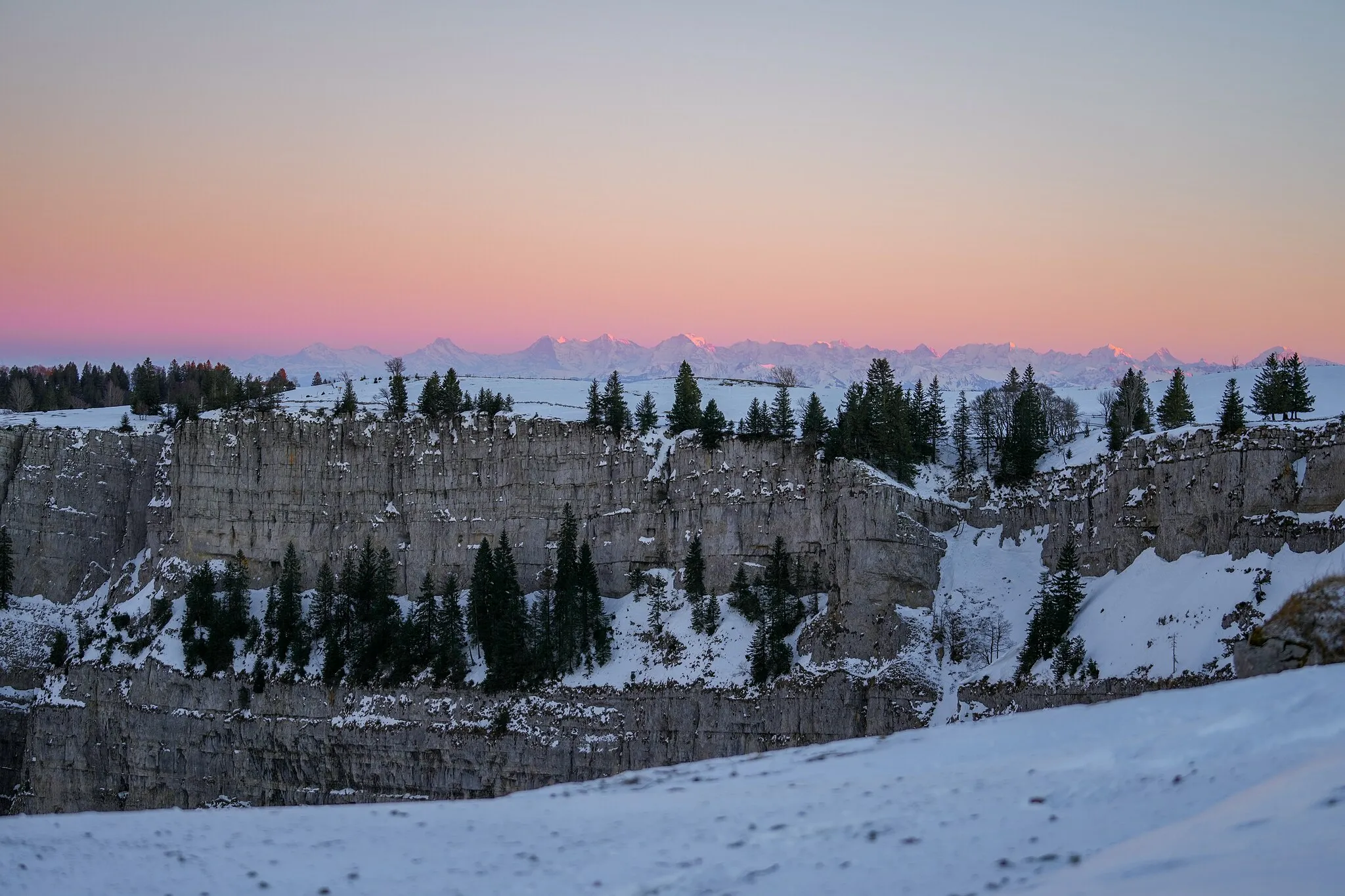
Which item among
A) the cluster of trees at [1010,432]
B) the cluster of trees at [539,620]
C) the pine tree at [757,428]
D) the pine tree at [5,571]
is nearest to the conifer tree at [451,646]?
the cluster of trees at [539,620]

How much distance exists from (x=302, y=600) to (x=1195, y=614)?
51.3m

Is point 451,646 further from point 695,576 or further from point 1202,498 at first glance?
point 1202,498

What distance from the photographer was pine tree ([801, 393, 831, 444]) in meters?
67.4

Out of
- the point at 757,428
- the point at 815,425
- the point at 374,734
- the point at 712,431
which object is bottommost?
the point at 374,734

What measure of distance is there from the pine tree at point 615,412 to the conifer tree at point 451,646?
13015 millimetres

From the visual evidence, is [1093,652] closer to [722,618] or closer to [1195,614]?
[1195,614]

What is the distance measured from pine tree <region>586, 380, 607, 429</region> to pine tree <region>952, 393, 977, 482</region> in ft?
68.0

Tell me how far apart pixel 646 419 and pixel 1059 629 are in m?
28.9

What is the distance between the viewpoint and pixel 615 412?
71.8m

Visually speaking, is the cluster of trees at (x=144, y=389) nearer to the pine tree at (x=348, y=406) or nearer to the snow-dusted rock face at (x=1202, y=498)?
the pine tree at (x=348, y=406)

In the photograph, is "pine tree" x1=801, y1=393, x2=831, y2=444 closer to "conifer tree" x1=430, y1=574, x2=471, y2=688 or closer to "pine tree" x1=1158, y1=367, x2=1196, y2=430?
"pine tree" x1=1158, y1=367, x2=1196, y2=430

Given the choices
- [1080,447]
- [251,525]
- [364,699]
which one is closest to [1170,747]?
[1080,447]

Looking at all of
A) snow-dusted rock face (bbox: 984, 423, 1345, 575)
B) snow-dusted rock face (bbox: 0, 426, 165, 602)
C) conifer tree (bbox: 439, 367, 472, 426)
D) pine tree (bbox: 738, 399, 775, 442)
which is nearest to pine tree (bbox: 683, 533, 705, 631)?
pine tree (bbox: 738, 399, 775, 442)

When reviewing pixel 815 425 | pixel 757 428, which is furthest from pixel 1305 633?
pixel 757 428
